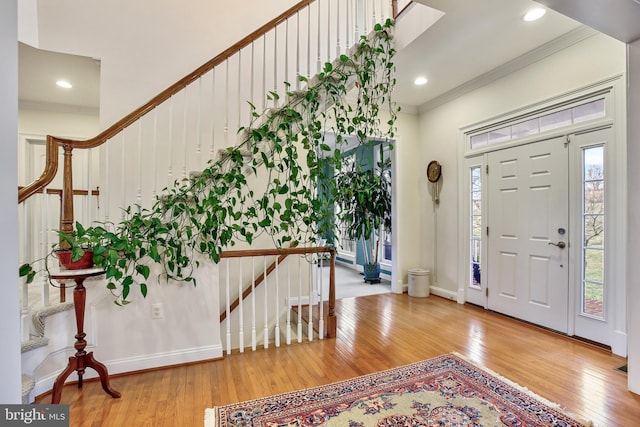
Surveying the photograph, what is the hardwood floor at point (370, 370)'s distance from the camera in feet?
5.91

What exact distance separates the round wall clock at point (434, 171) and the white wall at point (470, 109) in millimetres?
67

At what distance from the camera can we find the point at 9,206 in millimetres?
655

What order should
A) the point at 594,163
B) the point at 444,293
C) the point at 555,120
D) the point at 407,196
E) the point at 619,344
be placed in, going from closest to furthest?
the point at 619,344
the point at 594,163
the point at 555,120
the point at 444,293
the point at 407,196

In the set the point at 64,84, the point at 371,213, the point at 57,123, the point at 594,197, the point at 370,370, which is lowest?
the point at 370,370

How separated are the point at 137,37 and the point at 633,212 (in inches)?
179

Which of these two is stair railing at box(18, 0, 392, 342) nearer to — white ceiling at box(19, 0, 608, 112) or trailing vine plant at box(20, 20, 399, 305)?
trailing vine plant at box(20, 20, 399, 305)

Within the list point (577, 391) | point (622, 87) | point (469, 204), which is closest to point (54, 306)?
point (577, 391)

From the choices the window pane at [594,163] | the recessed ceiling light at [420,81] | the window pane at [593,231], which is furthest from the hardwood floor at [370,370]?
the recessed ceiling light at [420,81]

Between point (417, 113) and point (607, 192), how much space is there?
2.69 metres

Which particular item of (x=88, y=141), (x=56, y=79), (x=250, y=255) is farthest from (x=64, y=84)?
(x=250, y=255)

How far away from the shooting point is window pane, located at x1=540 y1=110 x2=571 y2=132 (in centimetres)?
289

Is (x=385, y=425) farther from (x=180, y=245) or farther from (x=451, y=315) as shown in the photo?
(x=451, y=315)

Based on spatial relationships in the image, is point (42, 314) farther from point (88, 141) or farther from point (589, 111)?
point (589, 111)

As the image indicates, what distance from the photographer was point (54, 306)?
Answer: 202 cm
